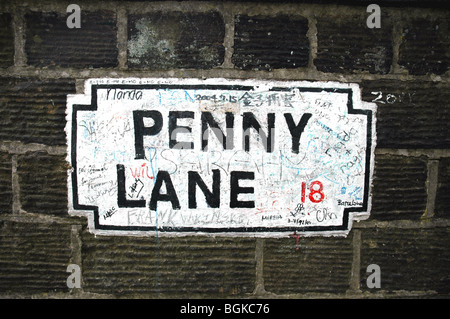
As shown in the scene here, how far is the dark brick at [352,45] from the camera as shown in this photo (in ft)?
7.09

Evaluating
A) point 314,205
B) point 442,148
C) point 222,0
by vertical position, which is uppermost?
point 222,0

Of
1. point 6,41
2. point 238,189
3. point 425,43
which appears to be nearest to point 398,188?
point 425,43

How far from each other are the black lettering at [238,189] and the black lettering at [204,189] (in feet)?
0.30

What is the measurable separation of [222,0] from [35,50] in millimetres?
1214

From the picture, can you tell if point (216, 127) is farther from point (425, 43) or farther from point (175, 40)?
point (425, 43)

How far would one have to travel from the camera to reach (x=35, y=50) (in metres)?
2.13

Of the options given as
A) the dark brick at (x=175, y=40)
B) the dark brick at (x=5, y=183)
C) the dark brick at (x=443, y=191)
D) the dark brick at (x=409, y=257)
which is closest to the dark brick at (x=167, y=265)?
the dark brick at (x=5, y=183)

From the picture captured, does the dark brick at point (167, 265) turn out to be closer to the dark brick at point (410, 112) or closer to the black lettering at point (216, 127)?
the black lettering at point (216, 127)

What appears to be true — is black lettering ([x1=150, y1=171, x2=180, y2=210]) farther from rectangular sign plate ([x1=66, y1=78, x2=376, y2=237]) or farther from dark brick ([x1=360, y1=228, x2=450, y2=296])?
dark brick ([x1=360, y1=228, x2=450, y2=296])

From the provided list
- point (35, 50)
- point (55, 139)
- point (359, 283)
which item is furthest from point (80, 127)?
point (359, 283)

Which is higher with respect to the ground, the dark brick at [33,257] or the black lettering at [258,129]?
the black lettering at [258,129]

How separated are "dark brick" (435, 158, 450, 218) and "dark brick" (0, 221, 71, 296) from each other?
96.4 inches

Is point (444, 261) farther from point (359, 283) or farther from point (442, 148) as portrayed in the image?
point (442, 148)

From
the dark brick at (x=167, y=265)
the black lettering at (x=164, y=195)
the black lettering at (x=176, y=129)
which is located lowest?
the dark brick at (x=167, y=265)
